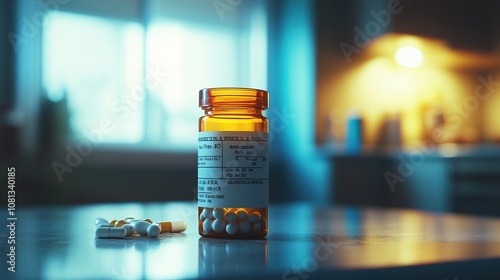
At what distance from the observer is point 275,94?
3.63 metres

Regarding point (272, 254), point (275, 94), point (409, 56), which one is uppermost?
point (409, 56)

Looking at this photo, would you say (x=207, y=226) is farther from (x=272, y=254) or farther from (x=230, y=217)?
(x=272, y=254)

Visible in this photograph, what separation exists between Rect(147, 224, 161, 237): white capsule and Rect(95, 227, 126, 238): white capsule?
31mm

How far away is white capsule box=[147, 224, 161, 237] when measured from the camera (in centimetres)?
66

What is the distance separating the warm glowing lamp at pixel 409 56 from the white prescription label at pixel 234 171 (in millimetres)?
2875

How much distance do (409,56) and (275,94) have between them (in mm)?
835

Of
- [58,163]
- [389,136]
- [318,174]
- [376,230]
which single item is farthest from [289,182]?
[376,230]

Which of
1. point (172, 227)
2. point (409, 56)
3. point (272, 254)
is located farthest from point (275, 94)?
point (272, 254)

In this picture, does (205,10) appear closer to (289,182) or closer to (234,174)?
(289,182)

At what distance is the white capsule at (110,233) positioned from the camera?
2.12ft

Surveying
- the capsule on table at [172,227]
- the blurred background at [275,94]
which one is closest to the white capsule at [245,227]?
the capsule on table at [172,227]

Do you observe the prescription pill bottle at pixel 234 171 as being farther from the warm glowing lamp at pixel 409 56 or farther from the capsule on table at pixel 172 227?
the warm glowing lamp at pixel 409 56

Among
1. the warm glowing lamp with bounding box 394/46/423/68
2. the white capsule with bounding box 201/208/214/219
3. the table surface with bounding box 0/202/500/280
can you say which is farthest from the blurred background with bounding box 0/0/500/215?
the white capsule with bounding box 201/208/214/219

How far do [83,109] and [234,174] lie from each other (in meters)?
2.42
